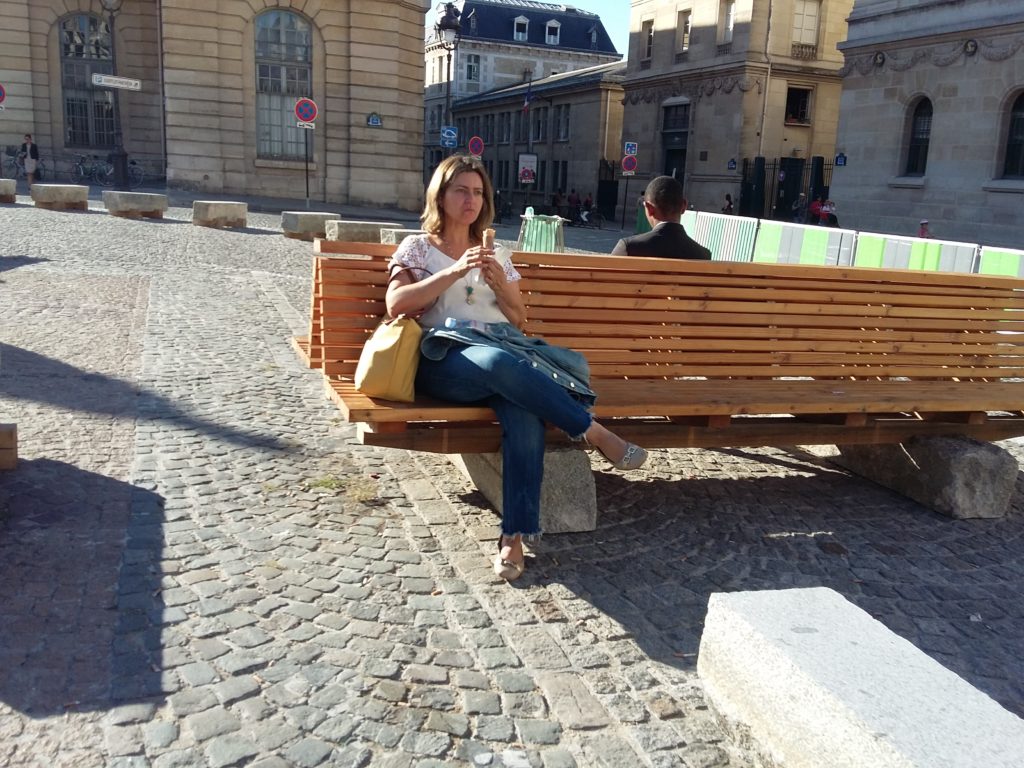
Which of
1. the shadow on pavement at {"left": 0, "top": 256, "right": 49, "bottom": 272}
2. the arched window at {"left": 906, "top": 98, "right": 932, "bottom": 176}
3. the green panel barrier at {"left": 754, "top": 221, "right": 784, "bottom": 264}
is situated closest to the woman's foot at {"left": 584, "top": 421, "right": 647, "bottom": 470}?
the shadow on pavement at {"left": 0, "top": 256, "right": 49, "bottom": 272}

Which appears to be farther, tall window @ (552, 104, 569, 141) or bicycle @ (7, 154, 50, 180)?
tall window @ (552, 104, 569, 141)

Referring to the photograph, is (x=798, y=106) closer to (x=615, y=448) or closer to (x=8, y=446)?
(x=615, y=448)

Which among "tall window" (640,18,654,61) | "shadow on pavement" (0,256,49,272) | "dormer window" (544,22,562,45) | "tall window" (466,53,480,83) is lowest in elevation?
"shadow on pavement" (0,256,49,272)

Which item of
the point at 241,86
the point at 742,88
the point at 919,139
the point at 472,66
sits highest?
the point at 472,66

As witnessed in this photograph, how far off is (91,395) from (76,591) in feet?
10.3

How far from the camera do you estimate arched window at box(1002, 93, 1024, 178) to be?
24391mm

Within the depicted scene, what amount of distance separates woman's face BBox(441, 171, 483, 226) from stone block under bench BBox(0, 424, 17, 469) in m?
2.40

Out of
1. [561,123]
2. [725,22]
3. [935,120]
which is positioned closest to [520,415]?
[935,120]

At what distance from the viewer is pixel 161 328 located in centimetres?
881

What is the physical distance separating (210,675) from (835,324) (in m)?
3.84

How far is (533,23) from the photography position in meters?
80.5

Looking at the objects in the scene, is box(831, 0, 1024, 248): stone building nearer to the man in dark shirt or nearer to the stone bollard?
the man in dark shirt

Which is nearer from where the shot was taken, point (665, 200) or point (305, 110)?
point (665, 200)

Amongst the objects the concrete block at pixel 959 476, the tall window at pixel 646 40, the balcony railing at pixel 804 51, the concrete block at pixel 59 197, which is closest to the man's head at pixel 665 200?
the concrete block at pixel 959 476
